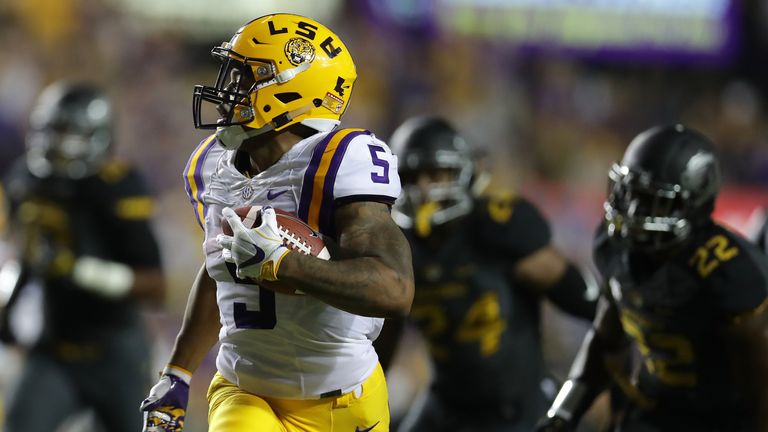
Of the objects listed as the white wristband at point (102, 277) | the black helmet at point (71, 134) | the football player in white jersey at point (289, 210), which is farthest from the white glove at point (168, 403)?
the black helmet at point (71, 134)

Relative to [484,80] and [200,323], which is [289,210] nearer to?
[200,323]

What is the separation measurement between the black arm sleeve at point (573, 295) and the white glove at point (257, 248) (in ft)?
5.97

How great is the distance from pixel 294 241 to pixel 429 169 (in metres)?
1.82

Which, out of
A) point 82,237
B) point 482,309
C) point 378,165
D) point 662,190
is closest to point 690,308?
point 662,190

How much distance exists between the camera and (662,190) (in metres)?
3.12

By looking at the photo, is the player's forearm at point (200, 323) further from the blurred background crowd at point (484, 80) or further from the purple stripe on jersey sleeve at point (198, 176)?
the blurred background crowd at point (484, 80)

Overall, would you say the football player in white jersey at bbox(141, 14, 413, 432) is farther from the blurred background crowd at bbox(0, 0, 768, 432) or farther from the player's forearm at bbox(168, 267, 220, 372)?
the blurred background crowd at bbox(0, 0, 768, 432)

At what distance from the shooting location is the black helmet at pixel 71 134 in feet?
15.4

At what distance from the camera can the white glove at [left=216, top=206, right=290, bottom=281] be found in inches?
83.5

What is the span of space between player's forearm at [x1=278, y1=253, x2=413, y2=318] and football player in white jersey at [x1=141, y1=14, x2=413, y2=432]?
6 centimetres

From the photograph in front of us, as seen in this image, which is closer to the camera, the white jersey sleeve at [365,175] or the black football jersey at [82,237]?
the white jersey sleeve at [365,175]

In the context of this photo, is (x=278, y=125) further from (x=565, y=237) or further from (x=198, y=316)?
(x=565, y=237)

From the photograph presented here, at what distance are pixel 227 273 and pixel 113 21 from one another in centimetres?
708

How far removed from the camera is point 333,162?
2.29 meters
